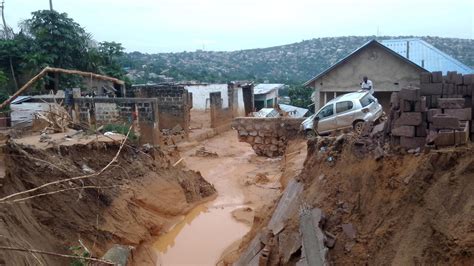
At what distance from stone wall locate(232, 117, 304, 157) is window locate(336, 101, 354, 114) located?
4.19m

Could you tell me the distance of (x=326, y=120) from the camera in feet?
47.1

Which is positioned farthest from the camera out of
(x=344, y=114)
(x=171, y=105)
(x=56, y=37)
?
(x=56, y=37)

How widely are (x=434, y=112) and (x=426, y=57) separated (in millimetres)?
14983

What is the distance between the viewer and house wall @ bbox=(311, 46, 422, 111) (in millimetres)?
18344

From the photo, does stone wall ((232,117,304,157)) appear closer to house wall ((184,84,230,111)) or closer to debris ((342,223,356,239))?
debris ((342,223,356,239))

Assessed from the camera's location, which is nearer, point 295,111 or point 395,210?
point 395,210

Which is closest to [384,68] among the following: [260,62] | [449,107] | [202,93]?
[449,107]

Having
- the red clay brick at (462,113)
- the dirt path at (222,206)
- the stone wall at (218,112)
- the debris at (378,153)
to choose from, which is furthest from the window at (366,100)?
the stone wall at (218,112)

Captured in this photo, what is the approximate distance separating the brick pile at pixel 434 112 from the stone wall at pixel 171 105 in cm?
1640

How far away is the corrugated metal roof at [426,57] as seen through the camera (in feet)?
61.5

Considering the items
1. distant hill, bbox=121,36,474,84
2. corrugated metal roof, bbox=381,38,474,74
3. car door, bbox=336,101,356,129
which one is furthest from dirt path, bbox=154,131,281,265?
distant hill, bbox=121,36,474,84

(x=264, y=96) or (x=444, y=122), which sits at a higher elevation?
(x=444, y=122)

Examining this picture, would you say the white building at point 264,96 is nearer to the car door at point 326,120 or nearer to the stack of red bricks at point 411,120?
the car door at point 326,120

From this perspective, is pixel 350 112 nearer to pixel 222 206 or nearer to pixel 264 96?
pixel 222 206
